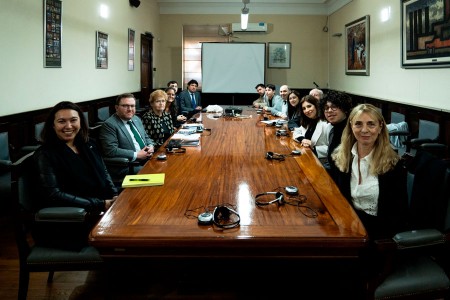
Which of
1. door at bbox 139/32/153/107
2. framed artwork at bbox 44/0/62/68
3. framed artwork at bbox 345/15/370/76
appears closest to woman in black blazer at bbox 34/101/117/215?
framed artwork at bbox 44/0/62/68

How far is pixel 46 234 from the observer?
1.92 m

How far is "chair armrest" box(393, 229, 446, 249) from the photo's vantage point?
1.50 m

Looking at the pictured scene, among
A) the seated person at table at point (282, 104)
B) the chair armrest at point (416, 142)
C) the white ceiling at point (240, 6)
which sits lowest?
the chair armrest at point (416, 142)

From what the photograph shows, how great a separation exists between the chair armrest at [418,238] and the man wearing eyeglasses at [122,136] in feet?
7.29

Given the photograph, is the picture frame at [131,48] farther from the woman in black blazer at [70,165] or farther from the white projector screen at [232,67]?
the woman in black blazer at [70,165]

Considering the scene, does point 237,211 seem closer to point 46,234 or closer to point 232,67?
point 46,234

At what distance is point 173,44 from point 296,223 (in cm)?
861

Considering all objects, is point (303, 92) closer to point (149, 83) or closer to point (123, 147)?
point (149, 83)

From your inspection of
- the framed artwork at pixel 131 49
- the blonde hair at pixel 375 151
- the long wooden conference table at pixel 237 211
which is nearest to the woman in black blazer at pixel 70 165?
the long wooden conference table at pixel 237 211

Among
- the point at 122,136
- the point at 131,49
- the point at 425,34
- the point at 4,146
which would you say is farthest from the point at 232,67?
the point at 4,146

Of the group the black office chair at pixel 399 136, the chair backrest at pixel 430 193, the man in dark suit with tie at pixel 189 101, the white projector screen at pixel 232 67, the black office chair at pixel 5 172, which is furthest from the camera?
the white projector screen at pixel 232 67

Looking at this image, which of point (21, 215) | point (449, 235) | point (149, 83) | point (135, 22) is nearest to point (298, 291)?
point (449, 235)

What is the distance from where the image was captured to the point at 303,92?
9.59 meters

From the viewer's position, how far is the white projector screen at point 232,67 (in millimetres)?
9375
